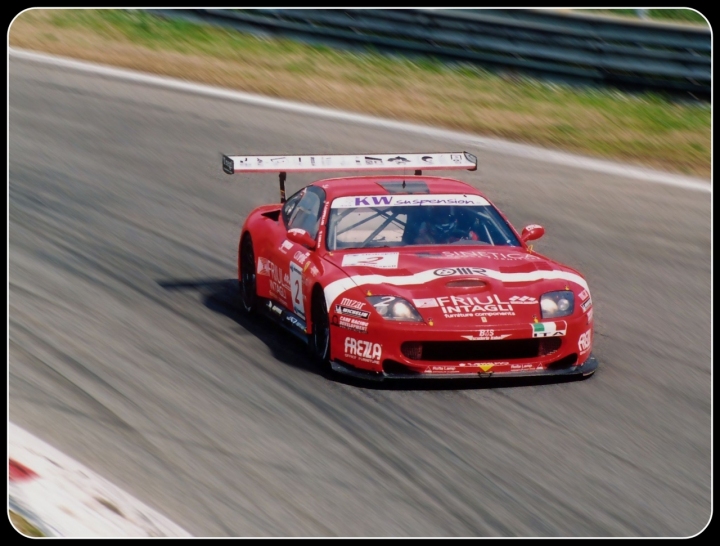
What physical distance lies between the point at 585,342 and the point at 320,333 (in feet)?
5.84

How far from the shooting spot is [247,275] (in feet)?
33.0

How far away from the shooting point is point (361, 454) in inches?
271

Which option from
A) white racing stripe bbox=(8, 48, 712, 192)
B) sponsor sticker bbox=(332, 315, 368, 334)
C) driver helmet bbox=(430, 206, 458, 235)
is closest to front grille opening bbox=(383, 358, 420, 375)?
sponsor sticker bbox=(332, 315, 368, 334)

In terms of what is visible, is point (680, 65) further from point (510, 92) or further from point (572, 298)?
point (572, 298)

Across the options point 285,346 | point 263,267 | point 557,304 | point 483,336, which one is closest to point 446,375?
point 483,336

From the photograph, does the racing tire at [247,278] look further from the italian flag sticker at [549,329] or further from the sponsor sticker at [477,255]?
the italian flag sticker at [549,329]

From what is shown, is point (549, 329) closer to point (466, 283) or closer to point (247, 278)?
point (466, 283)

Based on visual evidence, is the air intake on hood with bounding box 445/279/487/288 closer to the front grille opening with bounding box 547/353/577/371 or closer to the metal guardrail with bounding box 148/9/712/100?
the front grille opening with bounding box 547/353/577/371

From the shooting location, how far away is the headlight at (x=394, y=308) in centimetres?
784

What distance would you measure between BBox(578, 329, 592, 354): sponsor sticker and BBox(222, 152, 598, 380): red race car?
0.04 ft

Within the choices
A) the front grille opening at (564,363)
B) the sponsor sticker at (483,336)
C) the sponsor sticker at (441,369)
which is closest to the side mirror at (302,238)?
the sponsor sticker at (441,369)

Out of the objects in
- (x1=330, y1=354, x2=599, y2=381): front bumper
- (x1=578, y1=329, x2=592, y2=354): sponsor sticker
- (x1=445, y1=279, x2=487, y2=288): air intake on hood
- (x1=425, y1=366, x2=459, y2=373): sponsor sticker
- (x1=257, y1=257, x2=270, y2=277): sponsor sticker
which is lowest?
(x1=257, y1=257, x2=270, y2=277): sponsor sticker

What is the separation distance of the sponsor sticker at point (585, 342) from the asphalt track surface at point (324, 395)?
0.23 meters

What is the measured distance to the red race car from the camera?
7812 mm
